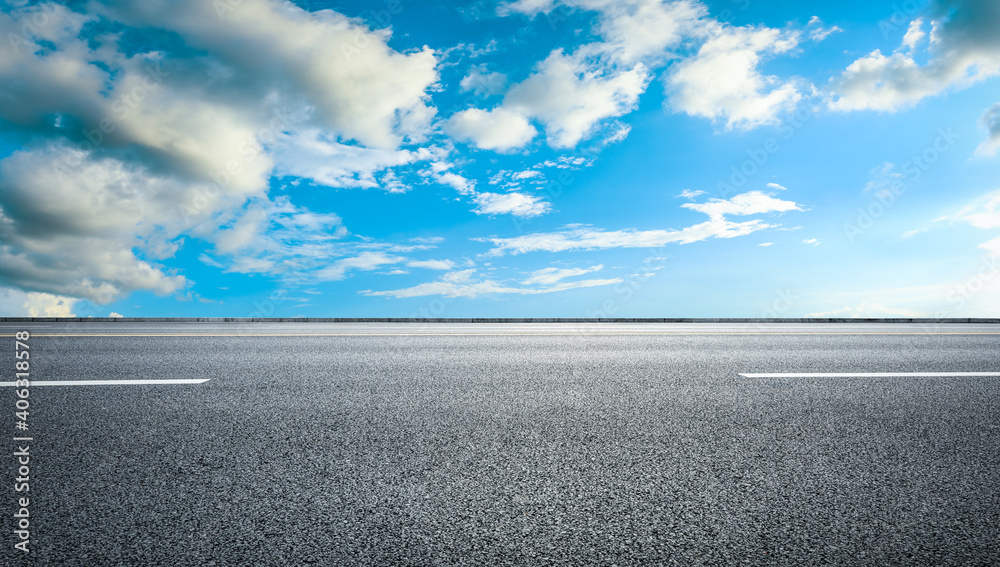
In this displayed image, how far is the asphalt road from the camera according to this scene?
1674 mm

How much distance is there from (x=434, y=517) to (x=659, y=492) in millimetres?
928

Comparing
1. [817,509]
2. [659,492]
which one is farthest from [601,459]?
[817,509]

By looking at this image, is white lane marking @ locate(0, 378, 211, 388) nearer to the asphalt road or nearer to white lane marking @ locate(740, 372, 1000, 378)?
the asphalt road

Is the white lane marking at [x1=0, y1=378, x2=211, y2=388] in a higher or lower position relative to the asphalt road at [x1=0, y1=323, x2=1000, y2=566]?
higher

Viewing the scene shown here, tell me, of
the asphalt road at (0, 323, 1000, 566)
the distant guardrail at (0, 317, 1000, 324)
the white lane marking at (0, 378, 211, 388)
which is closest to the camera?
the asphalt road at (0, 323, 1000, 566)

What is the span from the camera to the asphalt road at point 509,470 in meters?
1.67

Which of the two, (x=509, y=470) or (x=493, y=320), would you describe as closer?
(x=509, y=470)

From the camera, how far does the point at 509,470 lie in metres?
2.32
